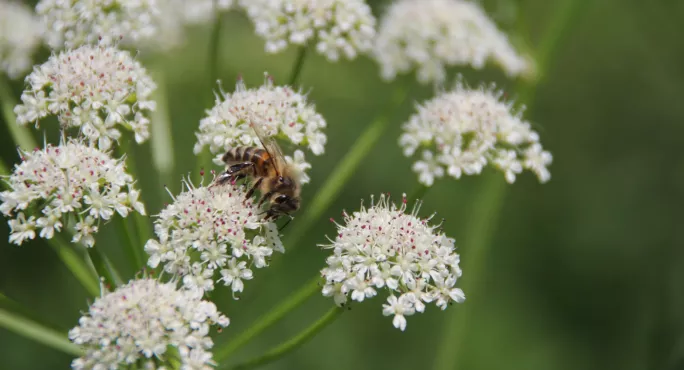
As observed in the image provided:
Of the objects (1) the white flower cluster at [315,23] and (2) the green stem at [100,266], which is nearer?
(2) the green stem at [100,266]

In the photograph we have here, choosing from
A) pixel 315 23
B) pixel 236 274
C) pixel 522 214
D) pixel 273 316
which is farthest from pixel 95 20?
pixel 522 214

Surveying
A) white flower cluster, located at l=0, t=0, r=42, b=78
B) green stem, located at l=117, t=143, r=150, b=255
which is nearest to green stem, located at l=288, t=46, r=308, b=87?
green stem, located at l=117, t=143, r=150, b=255

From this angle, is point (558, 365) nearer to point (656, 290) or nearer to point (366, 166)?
point (656, 290)

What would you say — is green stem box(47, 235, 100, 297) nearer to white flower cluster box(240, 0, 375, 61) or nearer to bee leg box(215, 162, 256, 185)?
bee leg box(215, 162, 256, 185)

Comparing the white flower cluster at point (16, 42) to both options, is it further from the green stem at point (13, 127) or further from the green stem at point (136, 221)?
the green stem at point (136, 221)

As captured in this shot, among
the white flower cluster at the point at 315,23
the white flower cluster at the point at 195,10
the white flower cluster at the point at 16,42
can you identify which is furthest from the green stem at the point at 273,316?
the white flower cluster at the point at 16,42

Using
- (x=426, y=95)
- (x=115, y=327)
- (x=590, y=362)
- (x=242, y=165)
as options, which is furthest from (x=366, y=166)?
(x=115, y=327)

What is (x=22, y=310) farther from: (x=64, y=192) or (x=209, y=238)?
(x=209, y=238)
